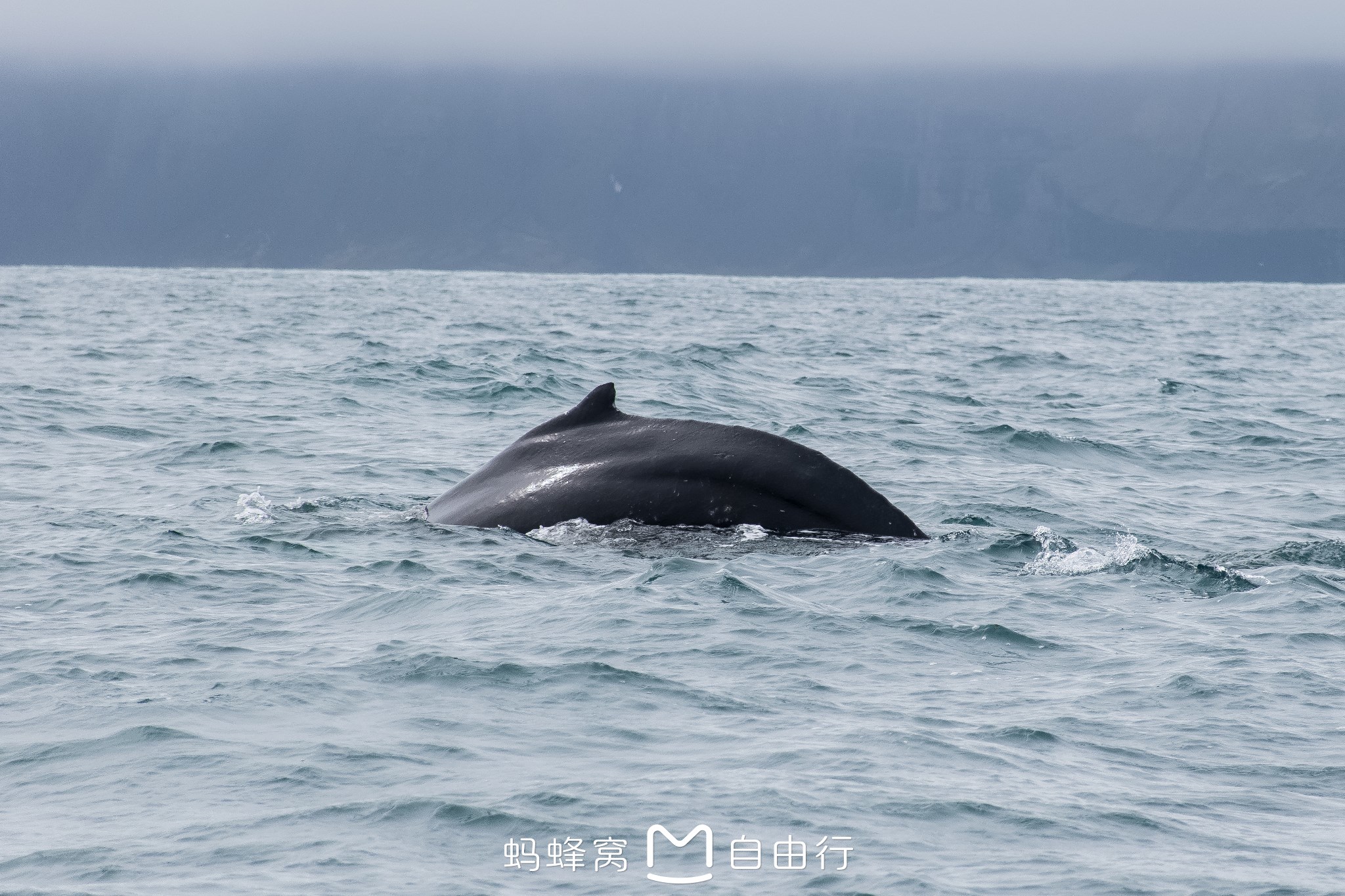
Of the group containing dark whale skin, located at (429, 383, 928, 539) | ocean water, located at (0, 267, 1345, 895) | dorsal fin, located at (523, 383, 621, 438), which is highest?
dorsal fin, located at (523, 383, 621, 438)

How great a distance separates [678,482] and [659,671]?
2983 millimetres

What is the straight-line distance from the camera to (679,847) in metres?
5.85

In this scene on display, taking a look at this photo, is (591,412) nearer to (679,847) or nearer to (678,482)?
(678,482)

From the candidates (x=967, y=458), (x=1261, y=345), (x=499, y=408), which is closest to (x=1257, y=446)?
(x=967, y=458)

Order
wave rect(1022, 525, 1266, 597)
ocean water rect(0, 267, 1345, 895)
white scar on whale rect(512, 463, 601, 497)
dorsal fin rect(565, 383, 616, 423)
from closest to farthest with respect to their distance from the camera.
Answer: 1. ocean water rect(0, 267, 1345, 895)
2. wave rect(1022, 525, 1266, 597)
3. white scar on whale rect(512, 463, 601, 497)
4. dorsal fin rect(565, 383, 616, 423)

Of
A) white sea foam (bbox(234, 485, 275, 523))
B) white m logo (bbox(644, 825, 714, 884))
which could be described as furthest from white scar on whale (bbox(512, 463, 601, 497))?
white m logo (bbox(644, 825, 714, 884))

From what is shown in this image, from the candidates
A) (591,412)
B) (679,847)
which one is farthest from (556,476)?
(679,847)

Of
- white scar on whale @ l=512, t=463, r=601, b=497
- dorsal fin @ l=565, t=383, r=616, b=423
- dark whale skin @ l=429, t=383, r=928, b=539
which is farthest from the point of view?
dorsal fin @ l=565, t=383, r=616, b=423

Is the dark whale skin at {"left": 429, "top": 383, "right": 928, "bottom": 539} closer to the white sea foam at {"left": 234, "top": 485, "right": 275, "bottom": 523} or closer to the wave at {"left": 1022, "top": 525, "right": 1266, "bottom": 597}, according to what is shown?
the wave at {"left": 1022, "top": 525, "right": 1266, "bottom": 597}

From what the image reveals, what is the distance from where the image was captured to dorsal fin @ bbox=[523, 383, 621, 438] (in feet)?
38.2

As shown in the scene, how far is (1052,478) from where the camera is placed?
16.3m

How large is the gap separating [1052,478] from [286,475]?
7.39m

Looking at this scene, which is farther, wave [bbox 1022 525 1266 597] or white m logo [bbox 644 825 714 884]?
wave [bbox 1022 525 1266 597]

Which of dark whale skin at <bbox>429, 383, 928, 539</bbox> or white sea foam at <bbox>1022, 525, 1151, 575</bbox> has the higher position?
dark whale skin at <bbox>429, 383, 928, 539</bbox>
